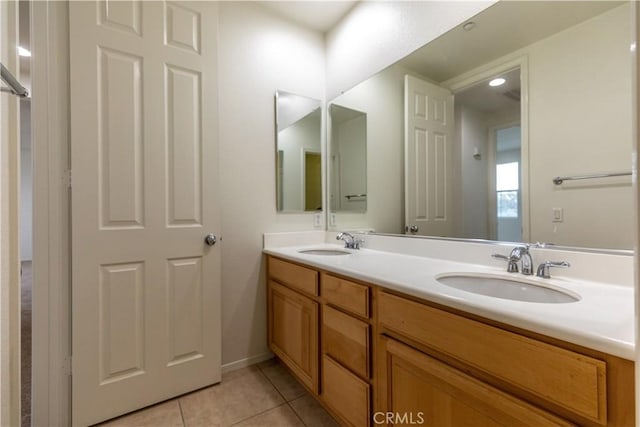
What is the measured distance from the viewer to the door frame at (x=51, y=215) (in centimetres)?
131

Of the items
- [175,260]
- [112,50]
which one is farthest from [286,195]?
[112,50]

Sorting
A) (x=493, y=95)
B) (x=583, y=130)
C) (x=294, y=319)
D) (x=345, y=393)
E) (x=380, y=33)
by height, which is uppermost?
(x=380, y=33)

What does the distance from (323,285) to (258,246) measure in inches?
31.2

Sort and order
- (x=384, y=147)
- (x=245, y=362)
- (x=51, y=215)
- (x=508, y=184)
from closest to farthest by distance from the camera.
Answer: (x=508, y=184) < (x=51, y=215) < (x=384, y=147) < (x=245, y=362)

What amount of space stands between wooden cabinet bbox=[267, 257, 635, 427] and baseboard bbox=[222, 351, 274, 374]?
54 centimetres

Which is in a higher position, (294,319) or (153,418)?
(294,319)

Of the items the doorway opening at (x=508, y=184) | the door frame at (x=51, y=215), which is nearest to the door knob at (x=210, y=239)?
the door frame at (x=51, y=215)

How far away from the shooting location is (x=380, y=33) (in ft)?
5.93

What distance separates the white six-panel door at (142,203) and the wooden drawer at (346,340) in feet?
2.64

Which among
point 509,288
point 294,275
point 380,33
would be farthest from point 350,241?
point 380,33

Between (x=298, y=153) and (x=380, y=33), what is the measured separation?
990 millimetres

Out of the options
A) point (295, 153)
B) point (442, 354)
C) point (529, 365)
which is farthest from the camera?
point (295, 153)

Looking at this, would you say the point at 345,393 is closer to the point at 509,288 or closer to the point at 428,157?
the point at 509,288

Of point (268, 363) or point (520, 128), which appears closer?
point (520, 128)
